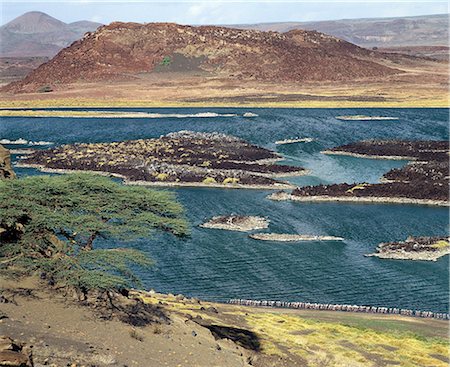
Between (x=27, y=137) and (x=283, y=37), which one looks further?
(x=283, y=37)

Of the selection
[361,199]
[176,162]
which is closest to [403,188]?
[361,199]

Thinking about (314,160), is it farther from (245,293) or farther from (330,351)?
(330,351)

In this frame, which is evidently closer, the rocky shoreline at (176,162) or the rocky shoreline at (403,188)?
the rocky shoreline at (403,188)

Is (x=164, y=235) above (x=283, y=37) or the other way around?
the other way around

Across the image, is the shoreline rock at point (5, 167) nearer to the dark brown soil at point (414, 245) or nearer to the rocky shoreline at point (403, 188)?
the dark brown soil at point (414, 245)

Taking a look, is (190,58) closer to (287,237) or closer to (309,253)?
(287,237)

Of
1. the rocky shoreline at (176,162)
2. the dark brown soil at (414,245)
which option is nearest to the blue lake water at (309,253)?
the dark brown soil at (414,245)

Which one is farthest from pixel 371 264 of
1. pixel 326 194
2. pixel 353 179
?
pixel 353 179

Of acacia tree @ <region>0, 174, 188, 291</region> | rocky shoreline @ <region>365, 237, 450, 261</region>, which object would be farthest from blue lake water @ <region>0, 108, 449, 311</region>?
acacia tree @ <region>0, 174, 188, 291</region>
